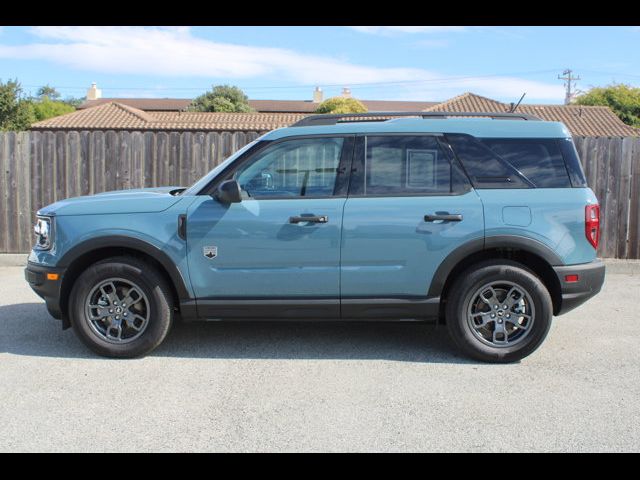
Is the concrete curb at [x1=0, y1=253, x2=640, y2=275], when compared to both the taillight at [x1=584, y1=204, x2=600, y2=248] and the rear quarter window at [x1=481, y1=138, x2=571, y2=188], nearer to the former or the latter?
the taillight at [x1=584, y1=204, x2=600, y2=248]

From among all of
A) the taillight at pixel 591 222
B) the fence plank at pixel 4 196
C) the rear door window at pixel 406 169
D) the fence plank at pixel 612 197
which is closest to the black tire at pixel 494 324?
the taillight at pixel 591 222

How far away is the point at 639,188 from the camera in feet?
30.7

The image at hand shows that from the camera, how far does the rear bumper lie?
5113 millimetres

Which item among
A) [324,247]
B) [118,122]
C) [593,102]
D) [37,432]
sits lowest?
[37,432]

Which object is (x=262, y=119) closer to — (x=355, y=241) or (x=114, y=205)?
(x=114, y=205)

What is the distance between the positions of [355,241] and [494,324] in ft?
4.23

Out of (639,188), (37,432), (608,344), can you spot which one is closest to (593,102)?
(639,188)

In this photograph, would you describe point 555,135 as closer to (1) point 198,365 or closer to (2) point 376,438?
(2) point 376,438

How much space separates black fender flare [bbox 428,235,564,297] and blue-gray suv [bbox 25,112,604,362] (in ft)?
0.04

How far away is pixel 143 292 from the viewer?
5199 millimetres

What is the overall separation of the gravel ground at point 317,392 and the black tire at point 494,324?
12 cm

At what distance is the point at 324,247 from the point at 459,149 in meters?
1.34

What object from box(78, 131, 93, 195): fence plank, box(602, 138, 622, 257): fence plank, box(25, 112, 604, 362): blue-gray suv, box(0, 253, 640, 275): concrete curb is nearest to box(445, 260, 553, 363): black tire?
box(25, 112, 604, 362): blue-gray suv

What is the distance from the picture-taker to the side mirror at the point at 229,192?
5.04 m
